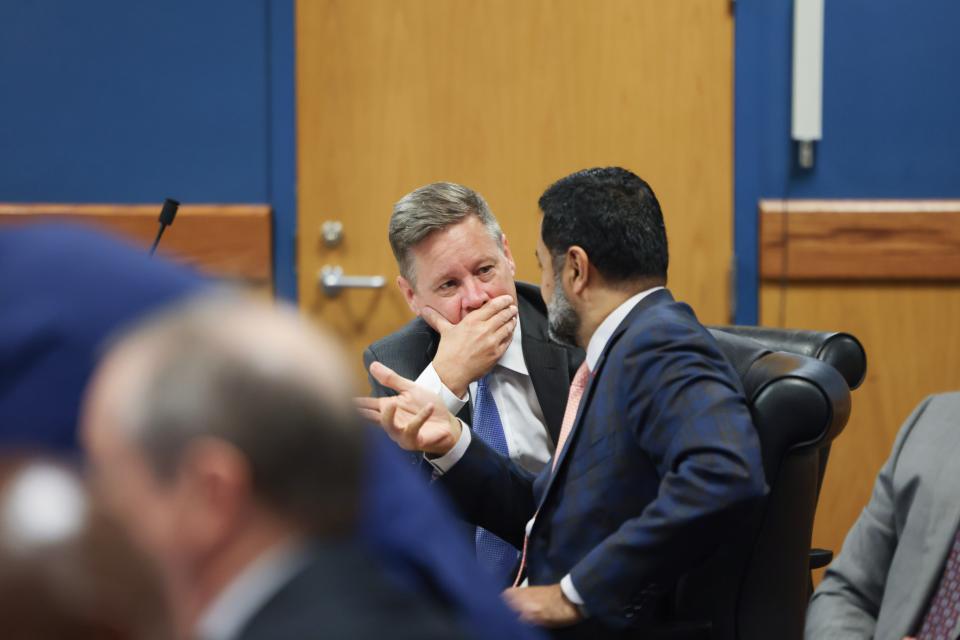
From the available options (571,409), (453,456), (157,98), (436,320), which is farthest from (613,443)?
(157,98)

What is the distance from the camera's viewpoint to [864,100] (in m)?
3.28

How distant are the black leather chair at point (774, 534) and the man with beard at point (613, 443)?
0.06 metres

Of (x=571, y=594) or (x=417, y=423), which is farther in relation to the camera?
(x=417, y=423)

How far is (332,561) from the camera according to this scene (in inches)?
21.5

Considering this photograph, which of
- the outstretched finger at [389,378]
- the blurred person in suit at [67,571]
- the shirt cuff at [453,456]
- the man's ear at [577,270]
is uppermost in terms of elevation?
the blurred person in suit at [67,571]

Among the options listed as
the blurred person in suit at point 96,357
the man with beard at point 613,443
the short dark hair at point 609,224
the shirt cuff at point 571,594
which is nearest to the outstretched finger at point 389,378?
the man with beard at point 613,443

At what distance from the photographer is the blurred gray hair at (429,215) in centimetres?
231

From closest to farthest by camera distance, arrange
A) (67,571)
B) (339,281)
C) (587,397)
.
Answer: (67,571), (587,397), (339,281)

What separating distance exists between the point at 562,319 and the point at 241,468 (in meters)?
1.53

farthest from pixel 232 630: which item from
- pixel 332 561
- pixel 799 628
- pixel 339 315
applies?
pixel 339 315

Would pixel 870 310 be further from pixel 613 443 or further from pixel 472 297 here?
pixel 613 443

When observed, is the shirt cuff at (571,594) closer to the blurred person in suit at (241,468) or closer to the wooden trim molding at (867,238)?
the blurred person in suit at (241,468)

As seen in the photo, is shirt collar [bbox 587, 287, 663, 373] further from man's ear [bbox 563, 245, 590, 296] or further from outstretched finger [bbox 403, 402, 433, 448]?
outstretched finger [bbox 403, 402, 433, 448]

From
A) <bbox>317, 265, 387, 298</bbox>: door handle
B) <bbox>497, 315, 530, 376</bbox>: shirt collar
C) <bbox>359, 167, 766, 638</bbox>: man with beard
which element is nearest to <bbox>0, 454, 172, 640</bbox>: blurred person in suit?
<bbox>359, 167, 766, 638</bbox>: man with beard
